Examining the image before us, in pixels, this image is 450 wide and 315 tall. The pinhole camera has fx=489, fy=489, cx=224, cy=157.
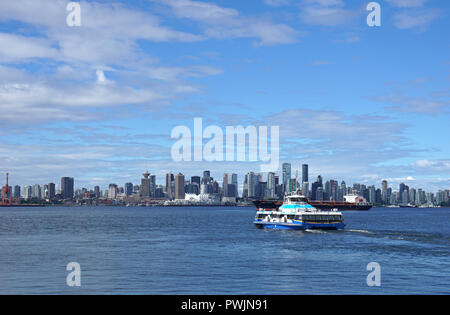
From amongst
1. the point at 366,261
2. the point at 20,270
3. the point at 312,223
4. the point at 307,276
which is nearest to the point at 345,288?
the point at 307,276

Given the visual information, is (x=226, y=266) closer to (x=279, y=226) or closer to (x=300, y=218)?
(x=300, y=218)

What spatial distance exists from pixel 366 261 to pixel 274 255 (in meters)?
12.1

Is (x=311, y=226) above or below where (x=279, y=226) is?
above

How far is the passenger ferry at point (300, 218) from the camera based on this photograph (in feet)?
349

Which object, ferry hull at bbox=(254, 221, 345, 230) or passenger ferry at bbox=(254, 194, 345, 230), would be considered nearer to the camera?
ferry hull at bbox=(254, 221, 345, 230)

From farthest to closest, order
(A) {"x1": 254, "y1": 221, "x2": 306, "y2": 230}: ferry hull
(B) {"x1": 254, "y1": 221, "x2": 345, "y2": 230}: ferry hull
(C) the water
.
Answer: (A) {"x1": 254, "y1": 221, "x2": 306, "y2": 230}: ferry hull, (B) {"x1": 254, "y1": 221, "x2": 345, "y2": 230}: ferry hull, (C) the water

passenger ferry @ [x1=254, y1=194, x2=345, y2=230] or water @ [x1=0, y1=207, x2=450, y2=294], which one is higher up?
passenger ferry @ [x1=254, y1=194, x2=345, y2=230]

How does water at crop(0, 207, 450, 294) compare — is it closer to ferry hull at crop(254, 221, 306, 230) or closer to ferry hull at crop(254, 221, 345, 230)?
ferry hull at crop(254, 221, 345, 230)

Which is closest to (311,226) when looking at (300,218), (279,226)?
(300,218)

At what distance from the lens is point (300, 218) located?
107m

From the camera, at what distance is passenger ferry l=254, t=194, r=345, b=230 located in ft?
349

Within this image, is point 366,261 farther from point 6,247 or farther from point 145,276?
point 6,247

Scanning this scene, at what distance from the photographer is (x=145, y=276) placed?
45.9 meters

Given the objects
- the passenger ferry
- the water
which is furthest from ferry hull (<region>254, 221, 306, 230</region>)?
the water
